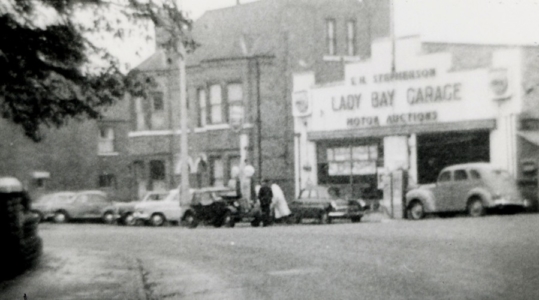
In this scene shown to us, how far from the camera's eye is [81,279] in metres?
12.7

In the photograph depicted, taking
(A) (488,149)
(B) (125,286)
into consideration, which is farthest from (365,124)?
(B) (125,286)

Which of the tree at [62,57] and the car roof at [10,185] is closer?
the tree at [62,57]

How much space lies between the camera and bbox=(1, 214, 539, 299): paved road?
11258 mm

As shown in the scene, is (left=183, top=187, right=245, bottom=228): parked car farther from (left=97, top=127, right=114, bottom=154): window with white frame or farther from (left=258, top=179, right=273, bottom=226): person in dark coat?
(left=97, top=127, right=114, bottom=154): window with white frame

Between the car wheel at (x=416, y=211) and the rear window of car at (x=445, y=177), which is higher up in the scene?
the rear window of car at (x=445, y=177)

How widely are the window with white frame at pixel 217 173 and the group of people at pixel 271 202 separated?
1798 millimetres

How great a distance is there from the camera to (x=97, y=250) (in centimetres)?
1805

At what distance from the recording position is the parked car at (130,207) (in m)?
28.3

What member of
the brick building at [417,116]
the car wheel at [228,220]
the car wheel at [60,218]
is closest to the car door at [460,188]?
the brick building at [417,116]

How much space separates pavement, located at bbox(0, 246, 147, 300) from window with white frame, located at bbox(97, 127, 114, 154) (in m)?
2.21

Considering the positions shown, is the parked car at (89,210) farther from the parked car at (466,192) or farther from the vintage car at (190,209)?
the parked car at (466,192)

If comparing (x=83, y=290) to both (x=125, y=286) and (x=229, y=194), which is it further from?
(x=229, y=194)

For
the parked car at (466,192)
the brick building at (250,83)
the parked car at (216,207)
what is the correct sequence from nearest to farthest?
the brick building at (250,83) < the parked car at (466,192) < the parked car at (216,207)

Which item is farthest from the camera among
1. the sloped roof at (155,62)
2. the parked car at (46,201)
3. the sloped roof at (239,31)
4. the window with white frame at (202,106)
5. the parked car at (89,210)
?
the window with white frame at (202,106)
